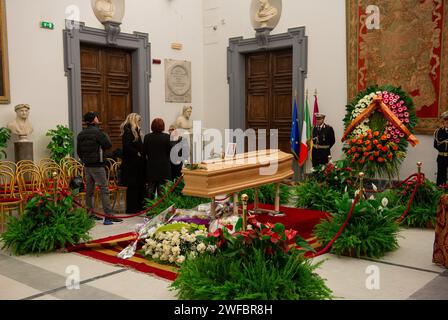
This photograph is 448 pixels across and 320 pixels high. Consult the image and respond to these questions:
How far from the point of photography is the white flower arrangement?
15.5ft

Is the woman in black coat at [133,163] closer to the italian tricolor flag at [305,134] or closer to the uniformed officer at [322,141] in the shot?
the uniformed officer at [322,141]

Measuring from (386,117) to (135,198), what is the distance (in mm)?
4247

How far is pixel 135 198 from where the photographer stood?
7.46 metres

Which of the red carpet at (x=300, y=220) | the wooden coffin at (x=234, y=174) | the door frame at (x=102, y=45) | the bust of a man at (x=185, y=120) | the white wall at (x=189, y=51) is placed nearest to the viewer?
the wooden coffin at (x=234, y=174)

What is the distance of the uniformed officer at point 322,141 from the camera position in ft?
30.8

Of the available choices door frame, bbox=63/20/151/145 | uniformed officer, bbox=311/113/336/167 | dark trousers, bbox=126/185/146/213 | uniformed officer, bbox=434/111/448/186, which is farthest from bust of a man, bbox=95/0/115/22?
uniformed officer, bbox=434/111/448/186

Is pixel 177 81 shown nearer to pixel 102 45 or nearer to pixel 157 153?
pixel 102 45

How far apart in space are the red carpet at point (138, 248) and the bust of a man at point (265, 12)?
5.27 meters

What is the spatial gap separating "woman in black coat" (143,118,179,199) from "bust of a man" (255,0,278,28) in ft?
15.4

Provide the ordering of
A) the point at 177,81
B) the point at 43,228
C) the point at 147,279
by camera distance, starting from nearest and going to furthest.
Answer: the point at 147,279 → the point at 43,228 → the point at 177,81

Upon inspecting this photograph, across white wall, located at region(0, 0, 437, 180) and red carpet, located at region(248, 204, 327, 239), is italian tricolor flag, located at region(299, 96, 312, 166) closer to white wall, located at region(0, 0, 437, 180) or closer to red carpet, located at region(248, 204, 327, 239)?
white wall, located at region(0, 0, 437, 180)

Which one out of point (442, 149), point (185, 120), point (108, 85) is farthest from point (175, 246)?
point (185, 120)

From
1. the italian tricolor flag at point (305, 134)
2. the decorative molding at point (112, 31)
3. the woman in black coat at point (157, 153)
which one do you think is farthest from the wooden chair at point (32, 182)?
the italian tricolor flag at point (305, 134)

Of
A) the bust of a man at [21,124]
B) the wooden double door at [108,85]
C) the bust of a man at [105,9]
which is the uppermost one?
the bust of a man at [105,9]
